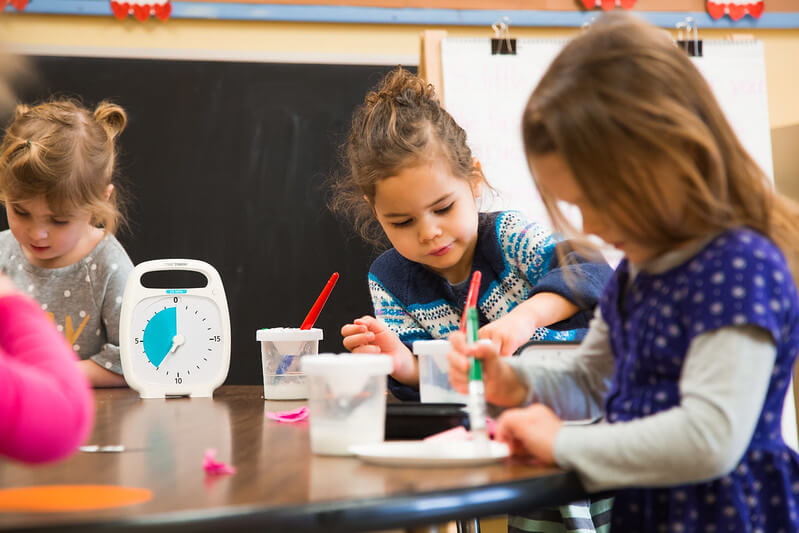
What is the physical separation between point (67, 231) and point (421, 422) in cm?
115

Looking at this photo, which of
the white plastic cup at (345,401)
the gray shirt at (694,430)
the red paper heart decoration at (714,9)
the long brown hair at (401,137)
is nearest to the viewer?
the gray shirt at (694,430)

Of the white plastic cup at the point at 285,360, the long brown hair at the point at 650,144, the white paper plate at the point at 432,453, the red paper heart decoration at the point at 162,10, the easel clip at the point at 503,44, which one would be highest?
the red paper heart decoration at the point at 162,10

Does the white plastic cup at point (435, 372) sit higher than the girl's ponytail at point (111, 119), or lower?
lower

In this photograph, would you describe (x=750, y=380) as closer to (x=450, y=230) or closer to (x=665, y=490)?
(x=665, y=490)

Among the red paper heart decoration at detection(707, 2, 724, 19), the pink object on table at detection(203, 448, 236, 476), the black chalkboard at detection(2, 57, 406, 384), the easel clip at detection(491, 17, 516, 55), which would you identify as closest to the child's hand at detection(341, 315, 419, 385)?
the pink object on table at detection(203, 448, 236, 476)

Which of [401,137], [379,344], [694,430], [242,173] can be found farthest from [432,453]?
[242,173]

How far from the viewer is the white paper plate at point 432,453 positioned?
68cm

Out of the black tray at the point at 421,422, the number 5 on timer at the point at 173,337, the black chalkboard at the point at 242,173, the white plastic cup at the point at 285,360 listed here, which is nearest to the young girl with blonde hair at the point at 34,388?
the black tray at the point at 421,422

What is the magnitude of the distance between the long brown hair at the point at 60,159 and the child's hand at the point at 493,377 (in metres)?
1.15

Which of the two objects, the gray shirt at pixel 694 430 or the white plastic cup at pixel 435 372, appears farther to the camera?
the white plastic cup at pixel 435 372

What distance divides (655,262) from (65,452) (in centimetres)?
52

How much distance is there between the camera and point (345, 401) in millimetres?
777

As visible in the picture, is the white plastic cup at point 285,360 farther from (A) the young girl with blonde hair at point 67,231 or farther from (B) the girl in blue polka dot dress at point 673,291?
(B) the girl in blue polka dot dress at point 673,291

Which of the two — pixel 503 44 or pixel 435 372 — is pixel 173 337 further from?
pixel 503 44
